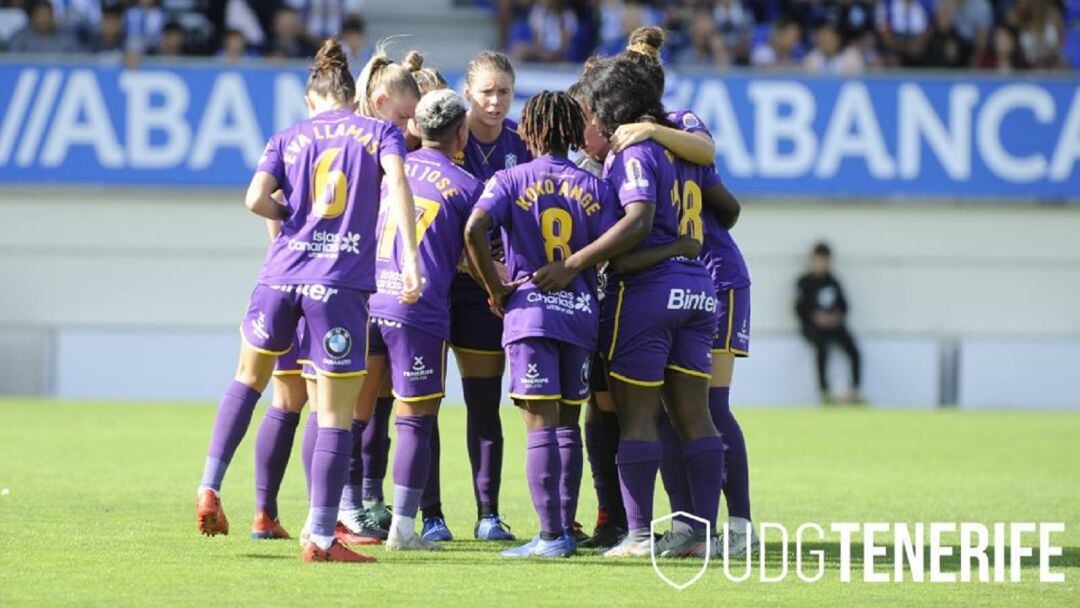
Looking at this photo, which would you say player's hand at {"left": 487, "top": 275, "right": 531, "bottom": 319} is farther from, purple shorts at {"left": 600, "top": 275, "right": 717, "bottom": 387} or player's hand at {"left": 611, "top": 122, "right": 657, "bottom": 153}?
player's hand at {"left": 611, "top": 122, "right": 657, "bottom": 153}

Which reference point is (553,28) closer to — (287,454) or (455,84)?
(455,84)

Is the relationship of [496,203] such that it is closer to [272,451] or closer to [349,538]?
[272,451]

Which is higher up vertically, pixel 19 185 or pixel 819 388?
pixel 19 185

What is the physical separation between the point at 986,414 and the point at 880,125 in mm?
3380

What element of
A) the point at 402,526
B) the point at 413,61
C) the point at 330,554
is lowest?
the point at 402,526

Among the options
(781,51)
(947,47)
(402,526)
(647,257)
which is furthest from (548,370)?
(947,47)

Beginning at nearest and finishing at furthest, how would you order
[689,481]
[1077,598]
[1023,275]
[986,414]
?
[1077,598]
[689,481]
[986,414]
[1023,275]

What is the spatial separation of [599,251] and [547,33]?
13.5 m

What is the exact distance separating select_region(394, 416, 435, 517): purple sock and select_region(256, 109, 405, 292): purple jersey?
73cm

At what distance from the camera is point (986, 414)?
62.4ft

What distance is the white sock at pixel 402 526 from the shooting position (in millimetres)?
7852

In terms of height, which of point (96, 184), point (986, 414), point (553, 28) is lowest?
point (986, 414)

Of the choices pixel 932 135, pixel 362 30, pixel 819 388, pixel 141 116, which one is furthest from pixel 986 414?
pixel 141 116

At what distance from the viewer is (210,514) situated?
7543mm
